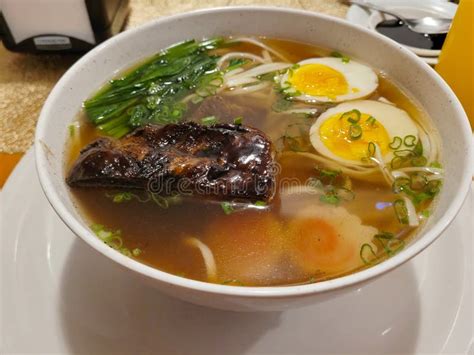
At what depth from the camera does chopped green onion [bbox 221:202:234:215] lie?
4.49ft

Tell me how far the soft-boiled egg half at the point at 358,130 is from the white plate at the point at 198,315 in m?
0.41

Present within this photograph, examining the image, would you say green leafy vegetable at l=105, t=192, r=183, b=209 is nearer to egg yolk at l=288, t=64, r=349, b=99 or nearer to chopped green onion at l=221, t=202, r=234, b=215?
chopped green onion at l=221, t=202, r=234, b=215

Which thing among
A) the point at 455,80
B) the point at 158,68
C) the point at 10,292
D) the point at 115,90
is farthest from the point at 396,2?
the point at 10,292

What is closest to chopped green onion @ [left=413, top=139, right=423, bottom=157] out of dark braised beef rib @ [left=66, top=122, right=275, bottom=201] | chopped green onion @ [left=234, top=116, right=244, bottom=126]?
dark braised beef rib @ [left=66, top=122, right=275, bottom=201]

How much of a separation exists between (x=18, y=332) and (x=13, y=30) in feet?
5.44

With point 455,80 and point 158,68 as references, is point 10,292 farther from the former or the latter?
point 455,80

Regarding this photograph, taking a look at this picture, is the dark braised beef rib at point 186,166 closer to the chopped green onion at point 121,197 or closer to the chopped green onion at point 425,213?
the chopped green onion at point 121,197

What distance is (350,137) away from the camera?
1.61 meters

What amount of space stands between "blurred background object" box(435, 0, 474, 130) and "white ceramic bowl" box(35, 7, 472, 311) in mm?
765

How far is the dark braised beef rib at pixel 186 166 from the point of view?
1.35m

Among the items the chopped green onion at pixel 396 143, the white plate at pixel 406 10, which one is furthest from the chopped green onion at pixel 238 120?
the white plate at pixel 406 10

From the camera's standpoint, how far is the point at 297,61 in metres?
1.88

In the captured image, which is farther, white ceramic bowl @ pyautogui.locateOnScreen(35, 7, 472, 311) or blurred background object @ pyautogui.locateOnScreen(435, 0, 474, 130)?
blurred background object @ pyautogui.locateOnScreen(435, 0, 474, 130)

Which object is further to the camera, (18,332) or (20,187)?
(20,187)
